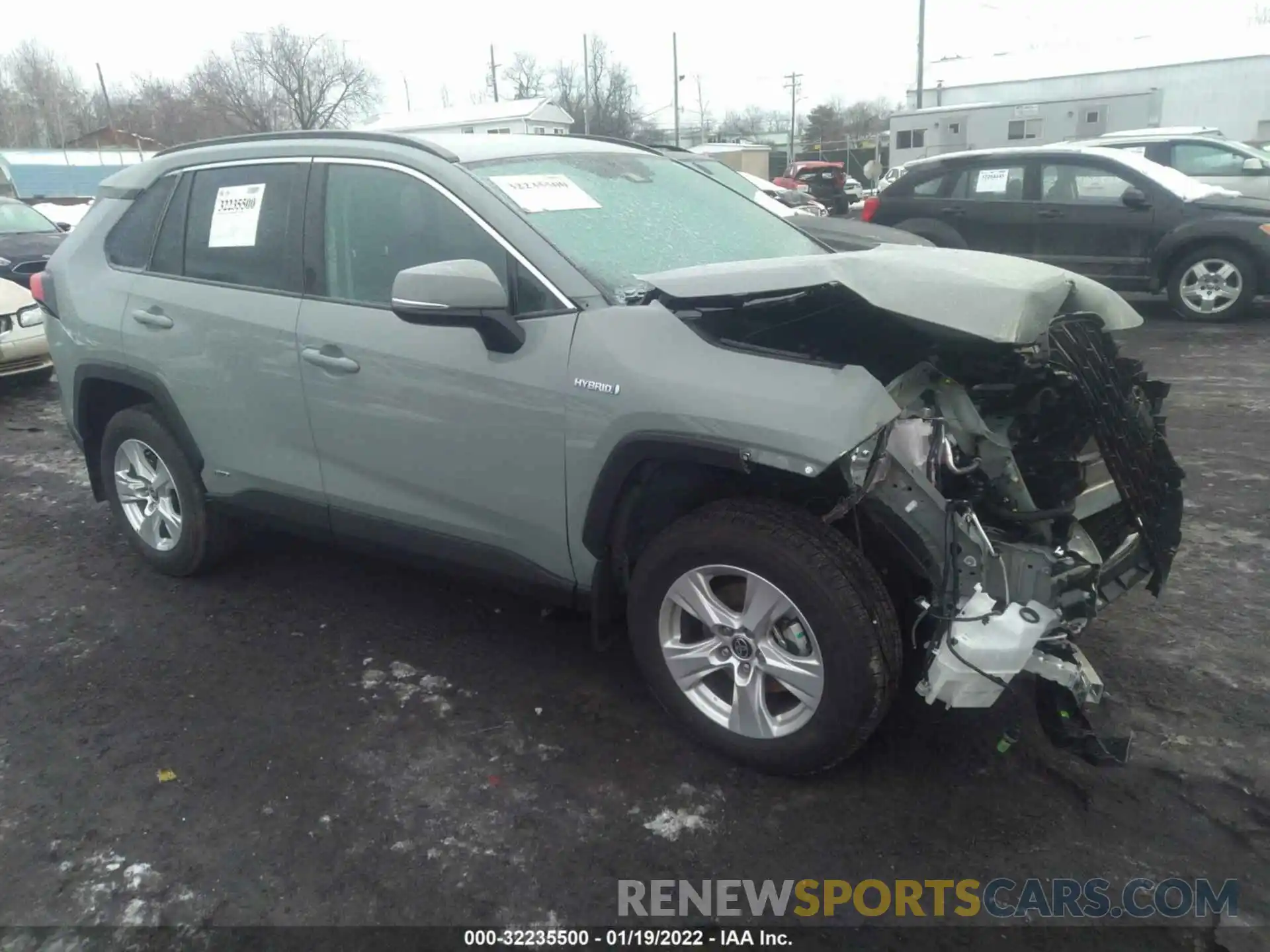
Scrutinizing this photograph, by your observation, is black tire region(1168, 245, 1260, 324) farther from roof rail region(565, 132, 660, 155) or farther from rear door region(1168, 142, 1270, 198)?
roof rail region(565, 132, 660, 155)

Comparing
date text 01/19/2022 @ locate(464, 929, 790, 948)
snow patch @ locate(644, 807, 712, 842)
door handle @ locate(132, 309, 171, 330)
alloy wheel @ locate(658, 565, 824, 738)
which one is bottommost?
date text 01/19/2022 @ locate(464, 929, 790, 948)

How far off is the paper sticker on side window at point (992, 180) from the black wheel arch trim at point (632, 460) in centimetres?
878

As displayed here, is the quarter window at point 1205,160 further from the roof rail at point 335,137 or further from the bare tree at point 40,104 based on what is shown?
the bare tree at point 40,104

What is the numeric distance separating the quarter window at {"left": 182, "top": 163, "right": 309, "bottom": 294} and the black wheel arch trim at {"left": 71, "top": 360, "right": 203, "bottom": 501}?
493 mm

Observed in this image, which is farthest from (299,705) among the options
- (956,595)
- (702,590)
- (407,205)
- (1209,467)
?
(1209,467)

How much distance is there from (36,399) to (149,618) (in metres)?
5.24

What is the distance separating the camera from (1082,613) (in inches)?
99.2

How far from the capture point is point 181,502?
4.21 m

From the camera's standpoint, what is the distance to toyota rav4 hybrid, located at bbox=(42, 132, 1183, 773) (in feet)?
8.48

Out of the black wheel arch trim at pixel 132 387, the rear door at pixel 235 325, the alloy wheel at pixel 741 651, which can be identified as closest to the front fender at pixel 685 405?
the alloy wheel at pixel 741 651

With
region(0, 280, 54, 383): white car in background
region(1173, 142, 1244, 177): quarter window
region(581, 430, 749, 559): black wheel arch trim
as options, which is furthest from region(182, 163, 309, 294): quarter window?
region(1173, 142, 1244, 177): quarter window

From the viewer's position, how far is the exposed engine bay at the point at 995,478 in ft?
8.30

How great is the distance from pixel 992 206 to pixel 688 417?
882cm

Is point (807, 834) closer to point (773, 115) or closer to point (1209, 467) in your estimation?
point (1209, 467)
